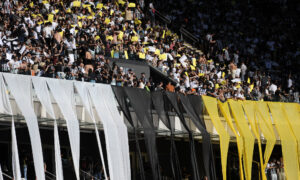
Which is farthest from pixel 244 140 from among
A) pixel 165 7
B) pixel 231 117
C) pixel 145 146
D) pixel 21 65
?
pixel 165 7

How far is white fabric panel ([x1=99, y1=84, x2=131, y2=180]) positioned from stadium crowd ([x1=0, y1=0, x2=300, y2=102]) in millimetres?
899

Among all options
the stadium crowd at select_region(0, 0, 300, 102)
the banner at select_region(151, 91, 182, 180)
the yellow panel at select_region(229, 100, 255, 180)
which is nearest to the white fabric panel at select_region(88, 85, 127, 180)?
the stadium crowd at select_region(0, 0, 300, 102)

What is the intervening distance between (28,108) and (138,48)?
1185 cm

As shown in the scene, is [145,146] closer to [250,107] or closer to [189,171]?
[189,171]

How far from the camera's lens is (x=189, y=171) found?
28297 mm

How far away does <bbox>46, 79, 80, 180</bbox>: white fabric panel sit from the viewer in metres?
23.9

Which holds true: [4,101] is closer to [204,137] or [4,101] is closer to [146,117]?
[146,117]

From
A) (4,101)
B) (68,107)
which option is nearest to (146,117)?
(68,107)

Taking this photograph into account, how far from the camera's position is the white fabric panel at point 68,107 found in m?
23.9

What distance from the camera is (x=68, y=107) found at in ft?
81.4

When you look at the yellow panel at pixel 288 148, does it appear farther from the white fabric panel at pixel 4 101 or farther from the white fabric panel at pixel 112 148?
the white fabric panel at pixel 4 101

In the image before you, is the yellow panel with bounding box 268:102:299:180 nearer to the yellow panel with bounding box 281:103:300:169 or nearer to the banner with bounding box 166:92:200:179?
the yellow panel with bounding box 281:103:300:169

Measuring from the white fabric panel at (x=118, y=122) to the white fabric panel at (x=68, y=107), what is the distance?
1563mm

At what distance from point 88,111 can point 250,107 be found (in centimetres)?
886
